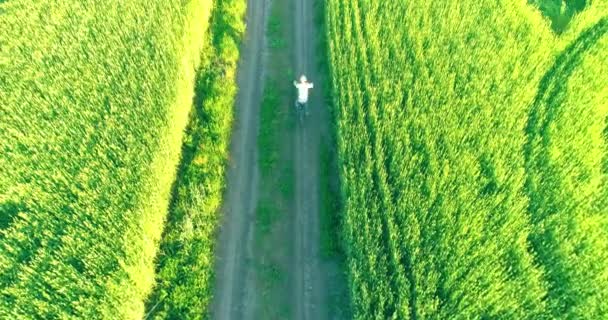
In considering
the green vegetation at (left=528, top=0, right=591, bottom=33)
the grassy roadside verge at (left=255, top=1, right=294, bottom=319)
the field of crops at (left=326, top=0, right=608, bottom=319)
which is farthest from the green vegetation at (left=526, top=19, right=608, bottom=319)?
the grassy roadside verge at (left=255, top=1, right=294, bottom=319)

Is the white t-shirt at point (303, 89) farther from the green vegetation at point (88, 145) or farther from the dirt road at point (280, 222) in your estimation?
the green vegetation at point (88, 145)

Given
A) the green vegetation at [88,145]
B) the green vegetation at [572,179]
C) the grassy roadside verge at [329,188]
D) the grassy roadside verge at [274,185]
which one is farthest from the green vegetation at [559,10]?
the green vegetation at [88,145]

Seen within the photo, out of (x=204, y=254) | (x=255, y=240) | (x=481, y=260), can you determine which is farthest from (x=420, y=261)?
(x=204, y=254)

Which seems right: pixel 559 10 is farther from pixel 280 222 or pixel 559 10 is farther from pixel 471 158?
pixel 280 222

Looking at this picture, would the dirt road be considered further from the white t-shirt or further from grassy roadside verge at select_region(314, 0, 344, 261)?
the white t-shirt

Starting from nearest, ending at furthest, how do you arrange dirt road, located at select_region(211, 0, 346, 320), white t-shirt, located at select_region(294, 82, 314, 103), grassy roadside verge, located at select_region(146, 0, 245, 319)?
grassy roadside verge, located at select_region(146, 0, 245, 319)
dirt road, located at select_region(211, 0, 346, 320)
white t-shirt, located at select_region(294, 82, 314, 103)

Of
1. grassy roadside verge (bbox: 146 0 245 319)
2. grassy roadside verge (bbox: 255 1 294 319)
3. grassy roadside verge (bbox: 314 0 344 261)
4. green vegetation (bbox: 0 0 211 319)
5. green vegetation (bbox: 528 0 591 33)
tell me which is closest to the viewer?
green vegetation (bbox: 0 0 211 319)

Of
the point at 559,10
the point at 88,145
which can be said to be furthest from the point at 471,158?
the point at 88,145
